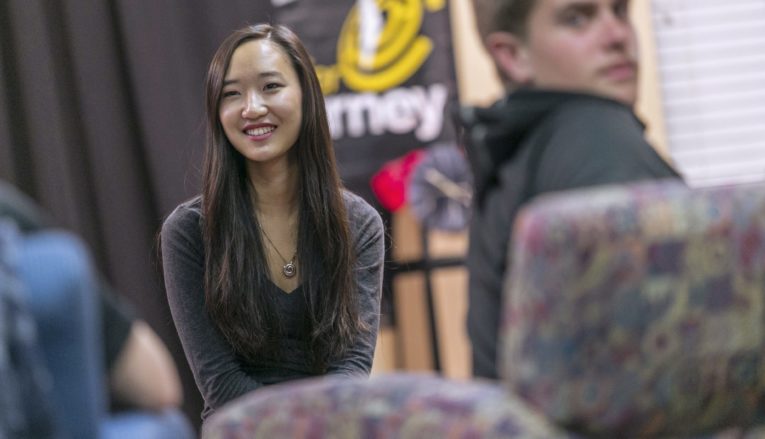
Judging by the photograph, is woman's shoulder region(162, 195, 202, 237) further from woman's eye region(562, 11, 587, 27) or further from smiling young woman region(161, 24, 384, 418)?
woman's eye region(562, 11, 587, 27)

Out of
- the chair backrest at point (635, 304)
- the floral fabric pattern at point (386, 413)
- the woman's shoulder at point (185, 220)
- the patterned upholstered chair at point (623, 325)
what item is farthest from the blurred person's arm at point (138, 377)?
the woman's shoulder at point (185, 220)

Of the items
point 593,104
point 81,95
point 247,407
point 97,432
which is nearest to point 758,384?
point 593,104

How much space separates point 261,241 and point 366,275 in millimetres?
245

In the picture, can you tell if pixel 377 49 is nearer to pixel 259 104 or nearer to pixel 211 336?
pixel 259 104

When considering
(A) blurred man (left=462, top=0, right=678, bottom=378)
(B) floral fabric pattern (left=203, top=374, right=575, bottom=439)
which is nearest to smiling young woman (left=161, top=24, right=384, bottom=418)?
(A) blurred man (left=462, top=0, right=678, bottom=378)

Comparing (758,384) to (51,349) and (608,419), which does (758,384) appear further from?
(51,349)

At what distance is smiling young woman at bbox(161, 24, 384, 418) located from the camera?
2.34 meters

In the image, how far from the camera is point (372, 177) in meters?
3.92

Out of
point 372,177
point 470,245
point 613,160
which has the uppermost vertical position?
point 613,160

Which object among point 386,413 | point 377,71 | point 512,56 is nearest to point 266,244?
point 512,56

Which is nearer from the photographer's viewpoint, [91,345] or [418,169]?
[91,345]

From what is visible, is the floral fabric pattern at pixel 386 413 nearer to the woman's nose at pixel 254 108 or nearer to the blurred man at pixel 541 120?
the blurred man at pixel 541 120

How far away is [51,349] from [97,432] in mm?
100

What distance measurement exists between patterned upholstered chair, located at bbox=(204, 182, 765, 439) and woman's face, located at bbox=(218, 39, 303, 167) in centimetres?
114
